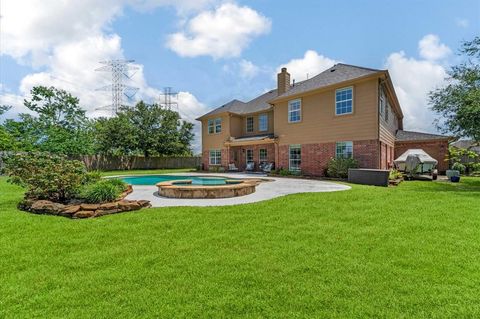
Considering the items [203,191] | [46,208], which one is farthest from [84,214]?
[203,191]

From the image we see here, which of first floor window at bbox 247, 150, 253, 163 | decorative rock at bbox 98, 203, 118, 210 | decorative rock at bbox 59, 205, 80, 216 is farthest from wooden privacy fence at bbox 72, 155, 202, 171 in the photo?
decorative rock at bbox 59, 205, 80, 216

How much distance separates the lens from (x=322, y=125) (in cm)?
1662

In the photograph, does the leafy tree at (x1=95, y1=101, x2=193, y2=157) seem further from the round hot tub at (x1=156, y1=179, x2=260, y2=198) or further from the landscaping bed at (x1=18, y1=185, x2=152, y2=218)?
the landscaping bed at (x1=18, y1=185, x2=152, y2=218)

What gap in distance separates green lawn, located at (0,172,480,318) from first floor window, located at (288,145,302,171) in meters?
11.7

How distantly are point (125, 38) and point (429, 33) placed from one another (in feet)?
55.4

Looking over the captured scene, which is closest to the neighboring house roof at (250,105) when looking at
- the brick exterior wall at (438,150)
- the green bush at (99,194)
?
the brick exterior wall at (438,150)

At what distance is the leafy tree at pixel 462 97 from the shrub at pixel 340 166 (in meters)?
5.62

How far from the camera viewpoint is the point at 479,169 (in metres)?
19.8

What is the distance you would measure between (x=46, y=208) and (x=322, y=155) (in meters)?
14.3

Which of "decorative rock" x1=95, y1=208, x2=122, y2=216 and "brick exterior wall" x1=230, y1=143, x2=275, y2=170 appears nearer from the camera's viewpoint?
"decorative rock" x1=95, y1=208, x2=122, y2=216

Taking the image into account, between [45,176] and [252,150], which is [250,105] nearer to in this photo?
[252,150]

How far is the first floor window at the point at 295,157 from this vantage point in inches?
710

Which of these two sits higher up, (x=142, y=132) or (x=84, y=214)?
(x=142, y=132)

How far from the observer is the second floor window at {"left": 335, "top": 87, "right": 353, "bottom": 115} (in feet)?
50.4
